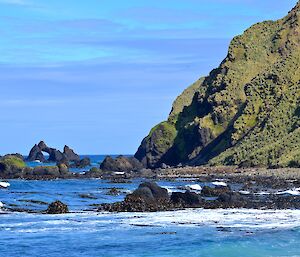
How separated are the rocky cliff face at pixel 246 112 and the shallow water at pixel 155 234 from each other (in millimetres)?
68472

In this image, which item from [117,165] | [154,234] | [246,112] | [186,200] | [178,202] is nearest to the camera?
[154,234]

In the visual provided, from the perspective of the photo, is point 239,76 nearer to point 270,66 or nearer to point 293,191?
point 270,66

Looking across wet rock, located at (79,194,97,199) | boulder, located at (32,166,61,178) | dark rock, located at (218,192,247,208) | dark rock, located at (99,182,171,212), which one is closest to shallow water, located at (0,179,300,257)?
dark rock, located at (99,182,171,212)

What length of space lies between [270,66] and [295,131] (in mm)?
32311

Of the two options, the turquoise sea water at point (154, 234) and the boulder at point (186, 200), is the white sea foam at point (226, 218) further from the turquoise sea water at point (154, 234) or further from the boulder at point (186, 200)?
the boulder at point (186, 200)

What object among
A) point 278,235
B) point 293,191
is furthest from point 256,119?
point 278,235

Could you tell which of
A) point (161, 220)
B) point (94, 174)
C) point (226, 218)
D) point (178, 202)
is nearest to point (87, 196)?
point (178, 202)

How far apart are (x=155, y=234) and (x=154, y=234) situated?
0.05 m

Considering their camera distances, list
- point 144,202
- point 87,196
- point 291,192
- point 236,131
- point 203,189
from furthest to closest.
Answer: point 236,131 < point 87,196 < point 203,189 < point 291,192 < point 144,202

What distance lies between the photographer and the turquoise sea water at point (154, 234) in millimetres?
31906

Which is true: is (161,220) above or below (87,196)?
below

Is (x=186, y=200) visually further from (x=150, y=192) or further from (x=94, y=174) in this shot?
(x=94, y=174)

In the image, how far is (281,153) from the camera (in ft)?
378

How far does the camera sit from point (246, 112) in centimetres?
13862
